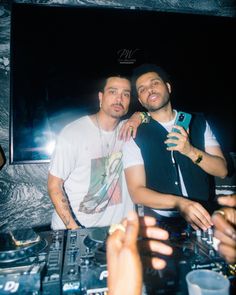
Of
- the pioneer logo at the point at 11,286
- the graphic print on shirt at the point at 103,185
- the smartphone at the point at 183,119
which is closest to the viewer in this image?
the pioneer logo at the point at 11,286

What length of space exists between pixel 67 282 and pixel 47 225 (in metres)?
1.62

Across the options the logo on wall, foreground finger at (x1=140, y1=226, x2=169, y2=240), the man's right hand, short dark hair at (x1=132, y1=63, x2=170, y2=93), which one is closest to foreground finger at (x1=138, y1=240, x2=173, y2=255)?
foreground finger at (x1=140, y1=226, x2=169, y2=240)

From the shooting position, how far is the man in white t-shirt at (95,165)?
2096 millimetres

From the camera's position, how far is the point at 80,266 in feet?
2.93

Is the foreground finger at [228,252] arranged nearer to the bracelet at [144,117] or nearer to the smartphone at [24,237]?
the smartphone at [24,237]

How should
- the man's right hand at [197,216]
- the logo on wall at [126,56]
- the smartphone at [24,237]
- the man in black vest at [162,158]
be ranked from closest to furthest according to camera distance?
the smartphone at [24,237]
the man's right hand at [197,216]
the man in black vest at [162,158]
the logo on wall at [126,56]

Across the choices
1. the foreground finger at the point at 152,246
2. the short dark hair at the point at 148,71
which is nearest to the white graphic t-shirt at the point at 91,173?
the short dark hair at the point at 148,71

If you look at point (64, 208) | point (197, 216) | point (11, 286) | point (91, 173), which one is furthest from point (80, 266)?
point (91, 173)

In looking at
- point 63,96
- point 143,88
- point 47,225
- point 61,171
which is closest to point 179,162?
point 143,88

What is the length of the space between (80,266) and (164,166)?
132 cm

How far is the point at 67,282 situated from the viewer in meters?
0.83

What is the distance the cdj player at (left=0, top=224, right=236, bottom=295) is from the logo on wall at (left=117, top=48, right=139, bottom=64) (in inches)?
67.1

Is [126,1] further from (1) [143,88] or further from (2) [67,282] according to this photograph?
(2) [67,282]

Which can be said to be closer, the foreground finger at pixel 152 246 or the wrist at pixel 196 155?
the foreground finger at pixel 152 246
